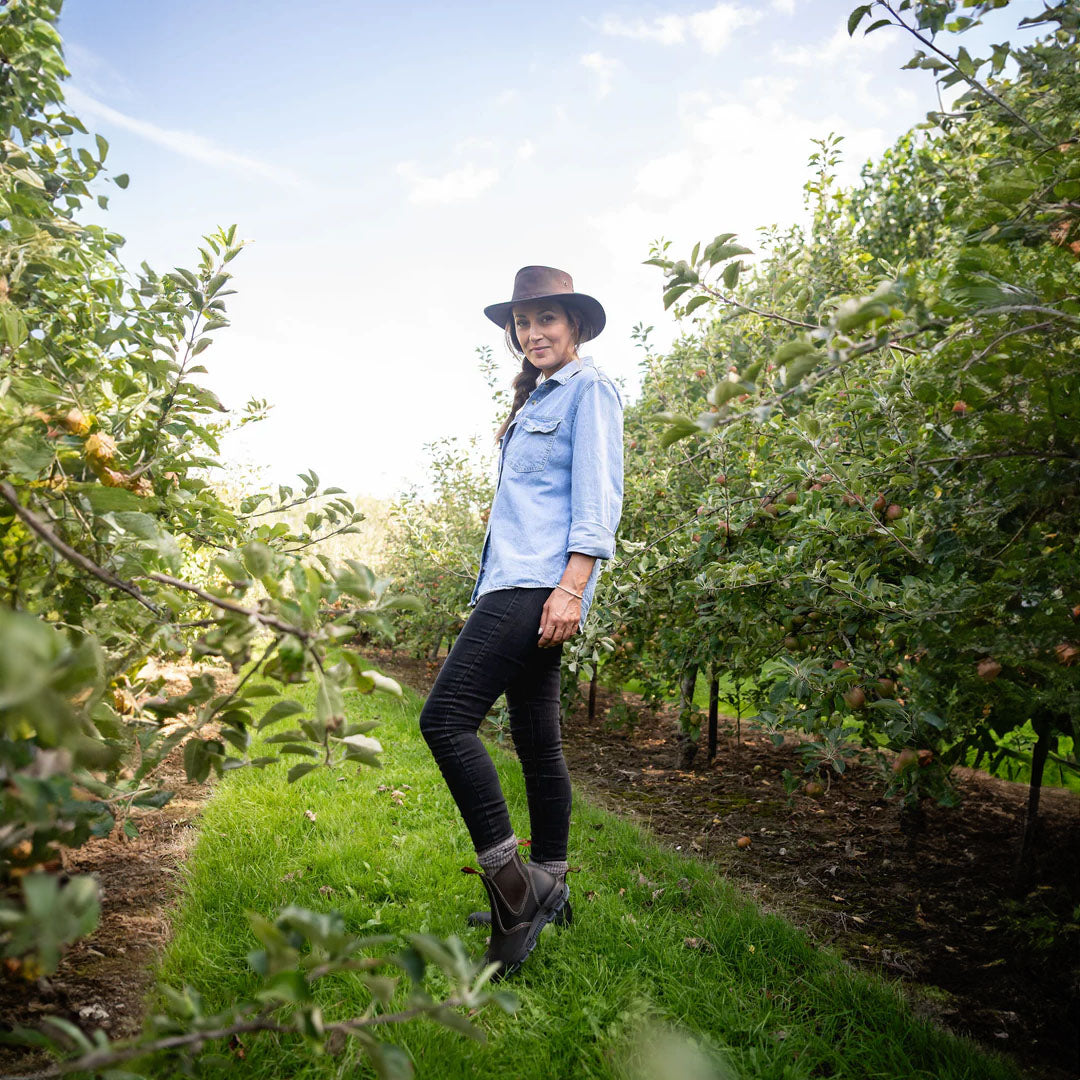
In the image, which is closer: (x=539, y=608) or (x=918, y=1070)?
(x=918, y=1070)

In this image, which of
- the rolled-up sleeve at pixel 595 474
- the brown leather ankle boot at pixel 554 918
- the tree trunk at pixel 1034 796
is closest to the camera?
the rolled-up sleeve at pixel 595 474

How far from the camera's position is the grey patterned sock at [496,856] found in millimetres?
1860

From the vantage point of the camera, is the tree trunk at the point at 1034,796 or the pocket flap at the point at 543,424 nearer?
the pocket flap at the point at 543,424

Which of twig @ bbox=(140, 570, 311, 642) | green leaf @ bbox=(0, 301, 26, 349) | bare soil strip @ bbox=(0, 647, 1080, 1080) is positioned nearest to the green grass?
bare soil strip @ bbox=(0, 647, 1080, 1080)

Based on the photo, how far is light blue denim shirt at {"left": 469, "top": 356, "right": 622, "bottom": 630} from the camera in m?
2.00

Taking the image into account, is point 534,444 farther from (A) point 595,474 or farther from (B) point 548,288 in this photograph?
(B) point 548,288

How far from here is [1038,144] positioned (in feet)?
4.74

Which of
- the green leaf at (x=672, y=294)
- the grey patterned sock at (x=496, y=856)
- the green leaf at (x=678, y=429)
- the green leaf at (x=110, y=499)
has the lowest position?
the grey patterned sock at (x=496, y=856)

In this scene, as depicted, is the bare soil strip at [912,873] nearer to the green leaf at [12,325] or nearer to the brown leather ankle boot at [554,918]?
the brown leather ankle boot at [554,918]

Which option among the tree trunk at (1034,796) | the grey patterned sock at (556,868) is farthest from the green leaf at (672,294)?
the tree trunk at (1034,796)

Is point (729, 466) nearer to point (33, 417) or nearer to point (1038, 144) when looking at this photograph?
point (1038, 144)

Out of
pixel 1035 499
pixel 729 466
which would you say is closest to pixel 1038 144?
pixel 1035 499

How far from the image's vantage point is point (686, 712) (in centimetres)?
385

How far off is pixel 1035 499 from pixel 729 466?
2.40m
